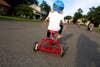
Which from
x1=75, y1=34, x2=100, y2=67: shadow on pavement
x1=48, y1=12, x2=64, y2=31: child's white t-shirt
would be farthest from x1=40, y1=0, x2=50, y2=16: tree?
x1=48, y1=12, x2=64, y2=31: child's white t-shirt

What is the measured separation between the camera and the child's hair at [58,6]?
7592 millimetres

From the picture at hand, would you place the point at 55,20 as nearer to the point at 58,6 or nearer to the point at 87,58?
the point at 58,6

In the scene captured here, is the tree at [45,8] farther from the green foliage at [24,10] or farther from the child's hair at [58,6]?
the child's hair at [58,6]

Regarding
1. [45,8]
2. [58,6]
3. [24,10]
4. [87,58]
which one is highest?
[58,6]

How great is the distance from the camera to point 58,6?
25.0 feet

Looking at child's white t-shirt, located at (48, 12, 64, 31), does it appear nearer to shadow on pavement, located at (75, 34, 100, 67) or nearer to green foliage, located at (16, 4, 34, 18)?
shadow on pavement, located at (75, 34, 100, 67)

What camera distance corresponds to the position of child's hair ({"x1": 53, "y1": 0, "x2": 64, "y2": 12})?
759cm

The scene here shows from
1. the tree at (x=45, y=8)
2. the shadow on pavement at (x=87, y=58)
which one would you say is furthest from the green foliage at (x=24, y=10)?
the tree at (x=45, y=8)

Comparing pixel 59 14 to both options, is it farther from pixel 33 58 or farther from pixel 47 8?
pixel 47 8

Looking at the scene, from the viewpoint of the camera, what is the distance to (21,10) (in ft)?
237

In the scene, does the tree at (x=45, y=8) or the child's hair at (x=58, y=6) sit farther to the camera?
the tree at (x=45, y=8)

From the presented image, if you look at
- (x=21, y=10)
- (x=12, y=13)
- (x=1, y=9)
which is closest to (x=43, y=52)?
(x=1, y=9)

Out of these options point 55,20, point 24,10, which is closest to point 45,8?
point 24,10

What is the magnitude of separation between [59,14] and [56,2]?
43 cm
